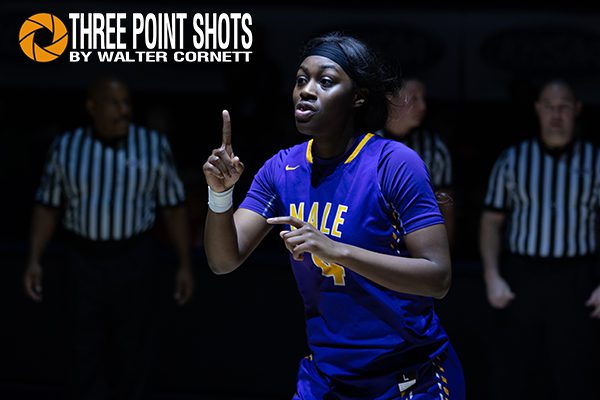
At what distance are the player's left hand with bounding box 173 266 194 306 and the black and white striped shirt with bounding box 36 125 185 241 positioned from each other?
0.94 feet

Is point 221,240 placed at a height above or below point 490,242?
above

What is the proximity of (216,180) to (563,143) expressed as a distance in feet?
8.98

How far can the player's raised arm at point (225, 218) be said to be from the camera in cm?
264

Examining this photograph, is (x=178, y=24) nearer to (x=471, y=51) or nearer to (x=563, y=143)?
(x=471, y=51)

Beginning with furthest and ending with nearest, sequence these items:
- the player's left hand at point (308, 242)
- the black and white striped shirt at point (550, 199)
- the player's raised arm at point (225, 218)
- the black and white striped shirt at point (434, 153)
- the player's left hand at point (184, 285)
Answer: the player's left hand at point (184, 285) < the black and white striped shirt at point (434, 153) < the black and white striped shirt at point (550, 199) < the player's raised arm at point (225, 218) < the player's left hand at point (308, 242)

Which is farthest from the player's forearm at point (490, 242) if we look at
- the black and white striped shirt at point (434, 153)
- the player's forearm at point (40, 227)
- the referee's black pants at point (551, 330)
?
the player's forearm at point (40, 227)

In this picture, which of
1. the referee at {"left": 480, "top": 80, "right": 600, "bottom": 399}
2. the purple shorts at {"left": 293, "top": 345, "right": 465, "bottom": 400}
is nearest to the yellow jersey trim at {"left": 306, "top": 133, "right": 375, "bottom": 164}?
the purple shorts at {"left": 293, "top": 345, "right": 465, "bottom": 400}

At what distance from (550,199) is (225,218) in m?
2.63

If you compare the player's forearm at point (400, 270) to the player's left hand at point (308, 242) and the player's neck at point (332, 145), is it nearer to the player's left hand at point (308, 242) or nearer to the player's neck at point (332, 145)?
the player's left hand at point (308, 242)

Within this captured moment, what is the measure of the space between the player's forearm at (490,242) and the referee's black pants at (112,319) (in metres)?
1.61

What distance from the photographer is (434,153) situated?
5.06 metres

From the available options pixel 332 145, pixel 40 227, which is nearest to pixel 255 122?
pixel 40 227

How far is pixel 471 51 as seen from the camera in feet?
18.9

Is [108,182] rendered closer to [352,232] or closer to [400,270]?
[352,232]
